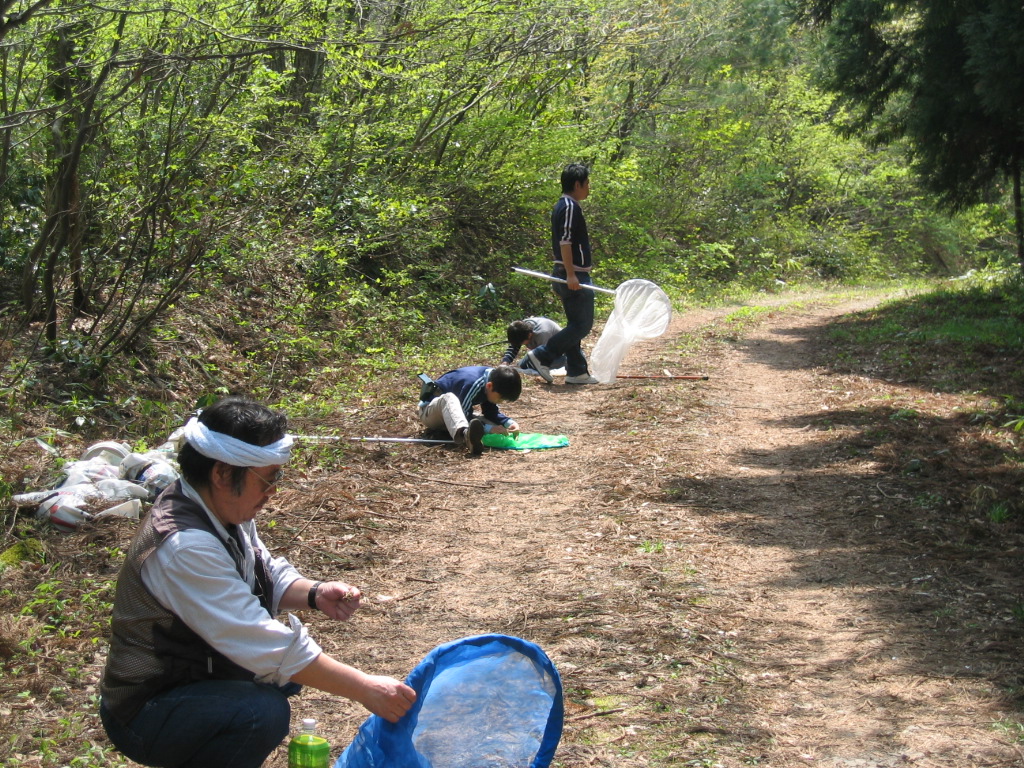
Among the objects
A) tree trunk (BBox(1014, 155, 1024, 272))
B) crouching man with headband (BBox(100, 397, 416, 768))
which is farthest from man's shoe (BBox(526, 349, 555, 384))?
tree trunk (BBox(1014, 155, 1024, 272))

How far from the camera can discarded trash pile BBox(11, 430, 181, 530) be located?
5371 millimetres

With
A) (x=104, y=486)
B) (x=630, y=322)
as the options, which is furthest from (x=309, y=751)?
(x=630, y=322)

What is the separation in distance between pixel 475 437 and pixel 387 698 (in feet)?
16.5

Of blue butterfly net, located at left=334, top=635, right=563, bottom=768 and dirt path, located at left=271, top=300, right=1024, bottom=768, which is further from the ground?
blue butterfly net, located at left=334, top=635, right=563, bottom=768

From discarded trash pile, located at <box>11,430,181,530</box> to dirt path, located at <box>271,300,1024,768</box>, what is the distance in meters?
0.83

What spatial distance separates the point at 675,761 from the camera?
3.29 m

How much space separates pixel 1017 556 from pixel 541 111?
1205cm

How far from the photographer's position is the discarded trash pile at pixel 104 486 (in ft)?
17.6

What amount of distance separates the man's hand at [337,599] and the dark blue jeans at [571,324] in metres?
6.69

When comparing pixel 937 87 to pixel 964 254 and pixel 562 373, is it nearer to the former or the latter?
pixel 562 373

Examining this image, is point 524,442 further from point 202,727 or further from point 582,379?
point 202,727

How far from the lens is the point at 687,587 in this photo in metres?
4.75

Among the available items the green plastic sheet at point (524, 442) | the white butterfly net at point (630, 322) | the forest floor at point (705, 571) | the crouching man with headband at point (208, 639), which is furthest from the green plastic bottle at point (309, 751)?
the white butterfly net at point (630, 322)

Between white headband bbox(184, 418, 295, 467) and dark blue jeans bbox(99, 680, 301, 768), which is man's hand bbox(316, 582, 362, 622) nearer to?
dark blue jeans bbox(99, 680, 301, 768)
